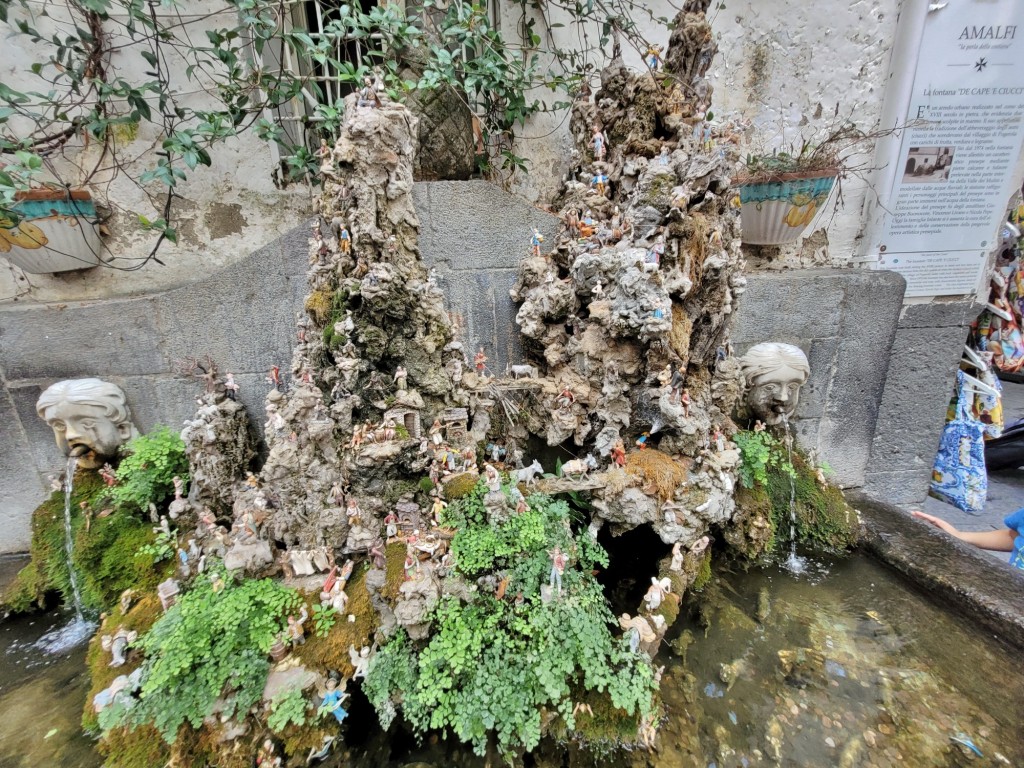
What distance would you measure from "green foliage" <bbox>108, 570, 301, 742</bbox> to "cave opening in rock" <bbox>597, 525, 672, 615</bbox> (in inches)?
98.5

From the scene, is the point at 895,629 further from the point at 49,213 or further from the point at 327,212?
the point at 49,213

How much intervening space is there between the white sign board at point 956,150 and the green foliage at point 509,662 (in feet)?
17.2

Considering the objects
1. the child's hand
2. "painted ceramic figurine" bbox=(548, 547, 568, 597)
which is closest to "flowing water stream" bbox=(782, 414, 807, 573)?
the child's hand

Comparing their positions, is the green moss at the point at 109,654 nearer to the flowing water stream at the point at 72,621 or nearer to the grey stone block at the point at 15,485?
the flowing water stream at the point at 72,621

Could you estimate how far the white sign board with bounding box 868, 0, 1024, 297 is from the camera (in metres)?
4.28

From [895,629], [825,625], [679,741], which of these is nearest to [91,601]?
[679,741]

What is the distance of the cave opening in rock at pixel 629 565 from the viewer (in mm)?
3643

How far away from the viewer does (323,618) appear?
9.29ft

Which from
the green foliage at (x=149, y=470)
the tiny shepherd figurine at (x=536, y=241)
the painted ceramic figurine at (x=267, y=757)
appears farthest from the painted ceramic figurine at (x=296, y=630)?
the tiny shepherd figurine at (x=536, y=241)

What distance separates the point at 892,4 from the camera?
4422 millimetres

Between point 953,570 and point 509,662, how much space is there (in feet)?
13.0

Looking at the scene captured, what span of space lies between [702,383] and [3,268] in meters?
6.76

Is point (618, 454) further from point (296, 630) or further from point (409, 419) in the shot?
point (296, 630)

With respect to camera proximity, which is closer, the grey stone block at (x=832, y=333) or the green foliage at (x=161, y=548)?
the green foliage at (x=161, y=548)
